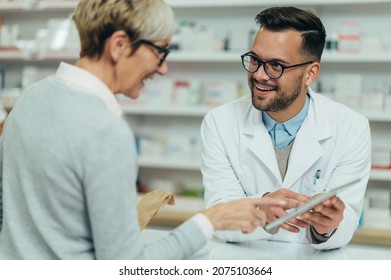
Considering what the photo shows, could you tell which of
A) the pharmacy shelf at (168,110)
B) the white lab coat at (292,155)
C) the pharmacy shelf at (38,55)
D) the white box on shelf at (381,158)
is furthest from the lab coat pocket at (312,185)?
the pharmacy shelf at (38,55)

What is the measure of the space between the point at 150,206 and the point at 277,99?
2.30 feet

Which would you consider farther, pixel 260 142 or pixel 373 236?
pixel 373 236

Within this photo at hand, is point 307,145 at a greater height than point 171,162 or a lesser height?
greater

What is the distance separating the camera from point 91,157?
3.31 ft

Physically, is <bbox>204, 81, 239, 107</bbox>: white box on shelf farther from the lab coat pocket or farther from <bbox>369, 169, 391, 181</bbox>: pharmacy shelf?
the lab coat pocket

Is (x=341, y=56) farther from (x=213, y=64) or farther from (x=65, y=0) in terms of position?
(x=65, y=0)

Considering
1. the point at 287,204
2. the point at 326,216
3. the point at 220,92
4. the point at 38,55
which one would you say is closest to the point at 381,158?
the point at 220,92

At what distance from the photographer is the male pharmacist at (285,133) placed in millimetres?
1829

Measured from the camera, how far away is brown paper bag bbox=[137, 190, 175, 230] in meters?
1.38

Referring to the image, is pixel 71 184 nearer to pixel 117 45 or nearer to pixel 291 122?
pixel 117 45

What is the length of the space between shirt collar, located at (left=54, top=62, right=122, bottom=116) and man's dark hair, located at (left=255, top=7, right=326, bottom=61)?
0.92 metres

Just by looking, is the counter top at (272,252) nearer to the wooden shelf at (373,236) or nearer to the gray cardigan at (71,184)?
the gray cardigan at (71,184)

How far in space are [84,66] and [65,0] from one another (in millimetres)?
2703

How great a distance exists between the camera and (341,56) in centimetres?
315
